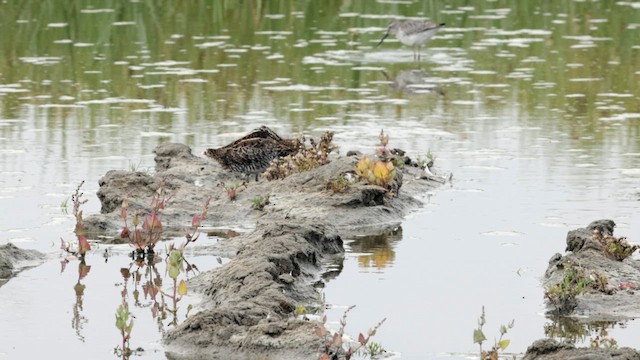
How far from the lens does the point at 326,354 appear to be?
7242mm

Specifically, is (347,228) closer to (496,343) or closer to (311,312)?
(311,312)

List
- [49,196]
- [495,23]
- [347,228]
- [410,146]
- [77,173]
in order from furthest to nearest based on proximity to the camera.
Result: [495,23]
[410,146]
[77,173]
[49,196]
[347,228]

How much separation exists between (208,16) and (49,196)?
14.5m

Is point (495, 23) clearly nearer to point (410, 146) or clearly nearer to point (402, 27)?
point (402, 27)

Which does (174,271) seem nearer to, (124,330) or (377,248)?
(124,330)

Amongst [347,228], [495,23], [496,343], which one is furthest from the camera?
[495,23]

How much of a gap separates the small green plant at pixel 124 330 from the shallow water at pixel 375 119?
0.47ft

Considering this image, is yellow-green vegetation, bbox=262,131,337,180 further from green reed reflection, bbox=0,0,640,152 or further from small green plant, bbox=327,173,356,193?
green reed reflection, bbox=0,0,640,152

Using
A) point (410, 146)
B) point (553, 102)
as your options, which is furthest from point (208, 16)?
point (410, 146)

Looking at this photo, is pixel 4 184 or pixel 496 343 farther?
pixel 4 184

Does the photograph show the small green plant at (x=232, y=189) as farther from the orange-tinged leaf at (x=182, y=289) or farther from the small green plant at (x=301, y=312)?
the small green plant at (x=301, y=312)

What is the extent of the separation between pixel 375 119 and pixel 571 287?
26.6 ft

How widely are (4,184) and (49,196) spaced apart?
0.75m

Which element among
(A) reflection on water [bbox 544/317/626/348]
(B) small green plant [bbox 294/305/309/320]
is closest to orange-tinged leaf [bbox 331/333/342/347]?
(B) small green plant [bbox 294/305/309/320]
